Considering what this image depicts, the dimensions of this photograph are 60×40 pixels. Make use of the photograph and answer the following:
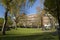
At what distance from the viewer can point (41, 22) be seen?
3766 centimetres

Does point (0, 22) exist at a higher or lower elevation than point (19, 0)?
lower

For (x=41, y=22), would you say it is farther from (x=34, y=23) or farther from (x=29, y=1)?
(x=29, y=1)

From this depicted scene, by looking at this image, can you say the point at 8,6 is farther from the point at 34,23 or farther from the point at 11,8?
the point at 34,23

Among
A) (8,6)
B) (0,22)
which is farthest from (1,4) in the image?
(0,22)

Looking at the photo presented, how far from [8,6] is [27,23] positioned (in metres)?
23.2

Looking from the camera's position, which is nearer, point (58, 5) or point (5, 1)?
point (58, 5)

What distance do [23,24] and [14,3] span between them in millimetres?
22638

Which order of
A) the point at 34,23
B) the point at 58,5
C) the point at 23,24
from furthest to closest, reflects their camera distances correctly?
the point at 34,23, the point at 23,24, the point at 58,5

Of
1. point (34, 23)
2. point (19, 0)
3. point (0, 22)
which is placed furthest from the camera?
point (34, 23)

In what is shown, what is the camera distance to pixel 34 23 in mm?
39500

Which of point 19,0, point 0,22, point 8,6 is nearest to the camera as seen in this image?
point 19,0

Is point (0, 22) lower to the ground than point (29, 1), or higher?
lower

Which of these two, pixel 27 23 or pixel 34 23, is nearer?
pixel 27 23

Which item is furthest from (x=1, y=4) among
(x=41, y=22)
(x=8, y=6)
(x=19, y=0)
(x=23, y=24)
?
(x=41, y=22)
